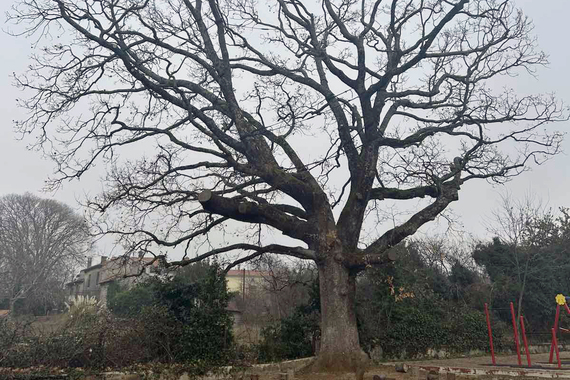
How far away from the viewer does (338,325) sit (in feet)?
32.7

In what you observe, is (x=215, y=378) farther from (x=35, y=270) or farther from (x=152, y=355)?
(x=35, y=270)

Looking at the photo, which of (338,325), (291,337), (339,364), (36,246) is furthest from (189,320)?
(36,246)

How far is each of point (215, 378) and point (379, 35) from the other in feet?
32.4

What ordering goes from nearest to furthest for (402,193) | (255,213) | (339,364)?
(339,364) → (255,213) → (402,193)

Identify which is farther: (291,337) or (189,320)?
(291,337)

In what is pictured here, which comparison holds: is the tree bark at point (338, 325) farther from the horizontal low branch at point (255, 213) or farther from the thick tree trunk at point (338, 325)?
the horizontal low branch at point (255, 213)

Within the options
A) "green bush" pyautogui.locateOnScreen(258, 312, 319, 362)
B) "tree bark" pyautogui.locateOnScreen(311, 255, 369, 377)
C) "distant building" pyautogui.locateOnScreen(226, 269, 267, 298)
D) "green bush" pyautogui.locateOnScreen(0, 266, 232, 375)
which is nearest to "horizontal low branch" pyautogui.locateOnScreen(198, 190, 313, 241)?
"tree bark" pyautogui.locateOnScreen(311, 255, 369, 377)

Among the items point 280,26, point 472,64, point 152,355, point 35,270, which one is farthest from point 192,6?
point 35,270

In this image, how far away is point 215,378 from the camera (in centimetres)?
1087

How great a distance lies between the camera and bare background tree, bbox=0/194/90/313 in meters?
39.8

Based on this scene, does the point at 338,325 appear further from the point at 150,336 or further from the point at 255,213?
the point at 150,336

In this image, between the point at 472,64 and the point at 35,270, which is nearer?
the point at 472,64

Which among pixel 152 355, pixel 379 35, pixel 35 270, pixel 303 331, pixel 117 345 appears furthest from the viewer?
pixel 35 270

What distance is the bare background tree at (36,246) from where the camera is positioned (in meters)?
39.8
